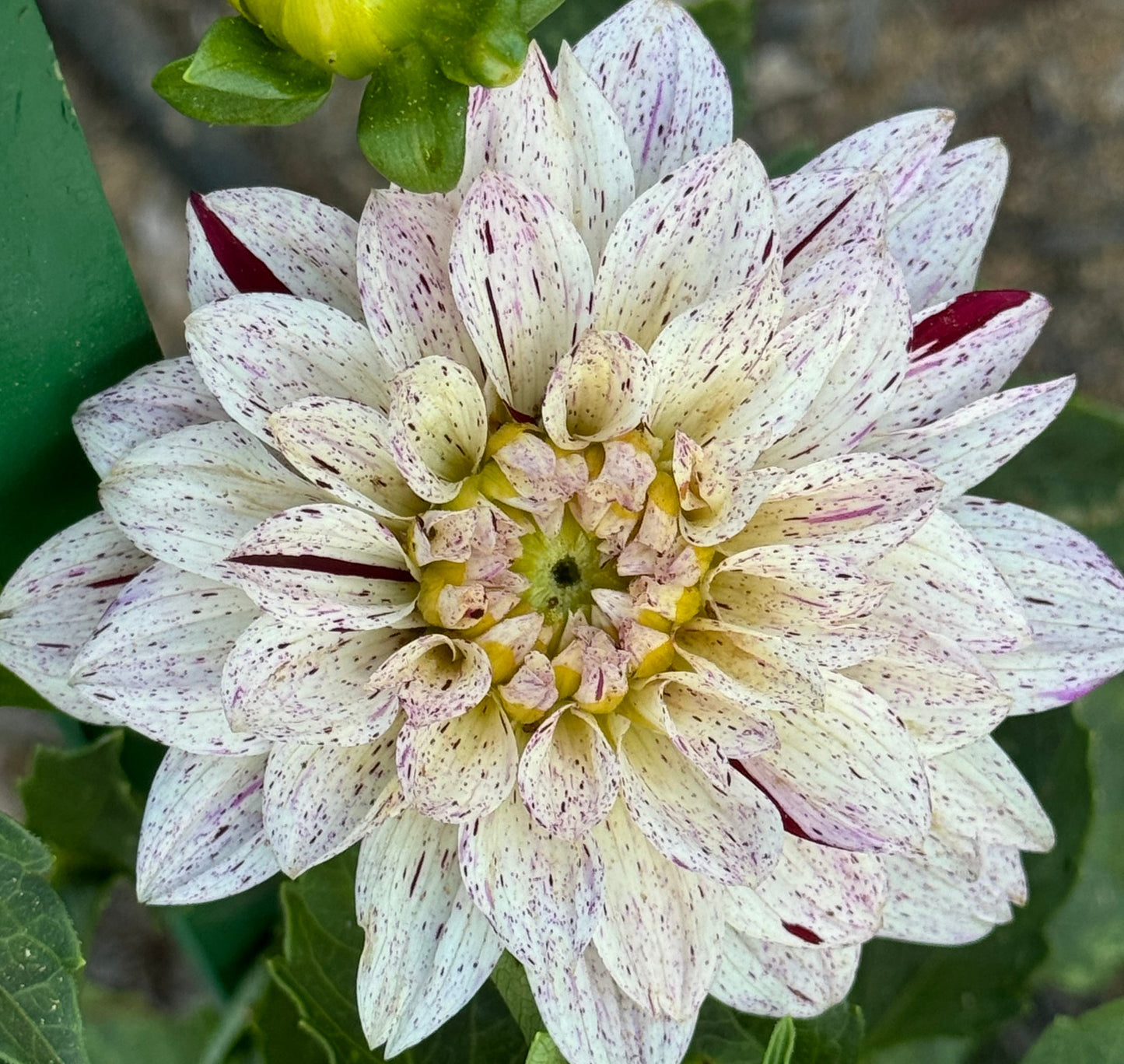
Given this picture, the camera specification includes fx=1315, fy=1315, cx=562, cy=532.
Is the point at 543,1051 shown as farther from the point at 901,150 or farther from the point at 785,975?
the point at 901,150

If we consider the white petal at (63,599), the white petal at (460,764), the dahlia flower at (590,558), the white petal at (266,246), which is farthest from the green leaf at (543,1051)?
the white petal at (266,246)

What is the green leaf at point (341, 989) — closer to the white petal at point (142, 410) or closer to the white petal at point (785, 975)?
the white petal at point (785, 975)

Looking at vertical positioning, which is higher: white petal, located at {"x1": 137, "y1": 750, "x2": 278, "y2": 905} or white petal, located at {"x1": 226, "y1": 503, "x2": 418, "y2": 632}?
white petal, located at {"x1": 226, "y1": 503, "x2": 418, "y2": 632}

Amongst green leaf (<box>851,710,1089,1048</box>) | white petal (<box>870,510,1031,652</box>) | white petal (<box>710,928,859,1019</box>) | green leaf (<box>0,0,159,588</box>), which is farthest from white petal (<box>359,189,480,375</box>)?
green leaf (<box>851,710,1089,1048</box>)

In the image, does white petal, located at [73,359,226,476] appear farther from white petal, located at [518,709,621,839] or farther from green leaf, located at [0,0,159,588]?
white petal, located at [518,709,621,839]

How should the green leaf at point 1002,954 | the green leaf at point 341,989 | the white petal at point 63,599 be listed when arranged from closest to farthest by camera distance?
the white petal at point 63,599 → the green leaf at point 341,989 → the green leaf at point 1002,954

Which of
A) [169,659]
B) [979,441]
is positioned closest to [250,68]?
[169,659]
